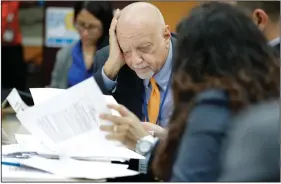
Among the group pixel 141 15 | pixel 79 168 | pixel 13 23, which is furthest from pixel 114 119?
pixel 13 23

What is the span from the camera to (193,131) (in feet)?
4.35

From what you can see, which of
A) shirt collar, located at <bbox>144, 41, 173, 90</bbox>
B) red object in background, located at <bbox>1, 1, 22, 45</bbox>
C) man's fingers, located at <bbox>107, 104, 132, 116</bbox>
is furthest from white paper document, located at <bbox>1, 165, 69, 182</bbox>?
red object in background, located at <bbox>1, 1, 22, 45</bbox>

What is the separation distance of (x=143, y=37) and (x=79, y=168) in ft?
2.10

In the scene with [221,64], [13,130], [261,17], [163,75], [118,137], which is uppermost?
[261,17]

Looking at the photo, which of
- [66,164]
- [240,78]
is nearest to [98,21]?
[66,164]

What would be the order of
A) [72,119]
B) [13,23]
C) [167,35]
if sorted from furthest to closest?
[13,23] < [167,35] < [72,119]

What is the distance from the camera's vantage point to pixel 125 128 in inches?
60.1

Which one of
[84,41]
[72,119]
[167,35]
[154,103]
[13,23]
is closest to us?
[72,119]

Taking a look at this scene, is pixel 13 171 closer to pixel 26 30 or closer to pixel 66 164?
pixel 66 164

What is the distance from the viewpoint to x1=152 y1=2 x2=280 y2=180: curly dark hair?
4.39 ft

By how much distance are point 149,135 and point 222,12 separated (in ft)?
1.36

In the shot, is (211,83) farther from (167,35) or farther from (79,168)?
(167,35)

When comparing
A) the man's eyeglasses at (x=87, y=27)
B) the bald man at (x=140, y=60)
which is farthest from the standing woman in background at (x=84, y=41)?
the bald man at (x=140, y=60)

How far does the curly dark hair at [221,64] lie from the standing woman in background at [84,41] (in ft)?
4.22
